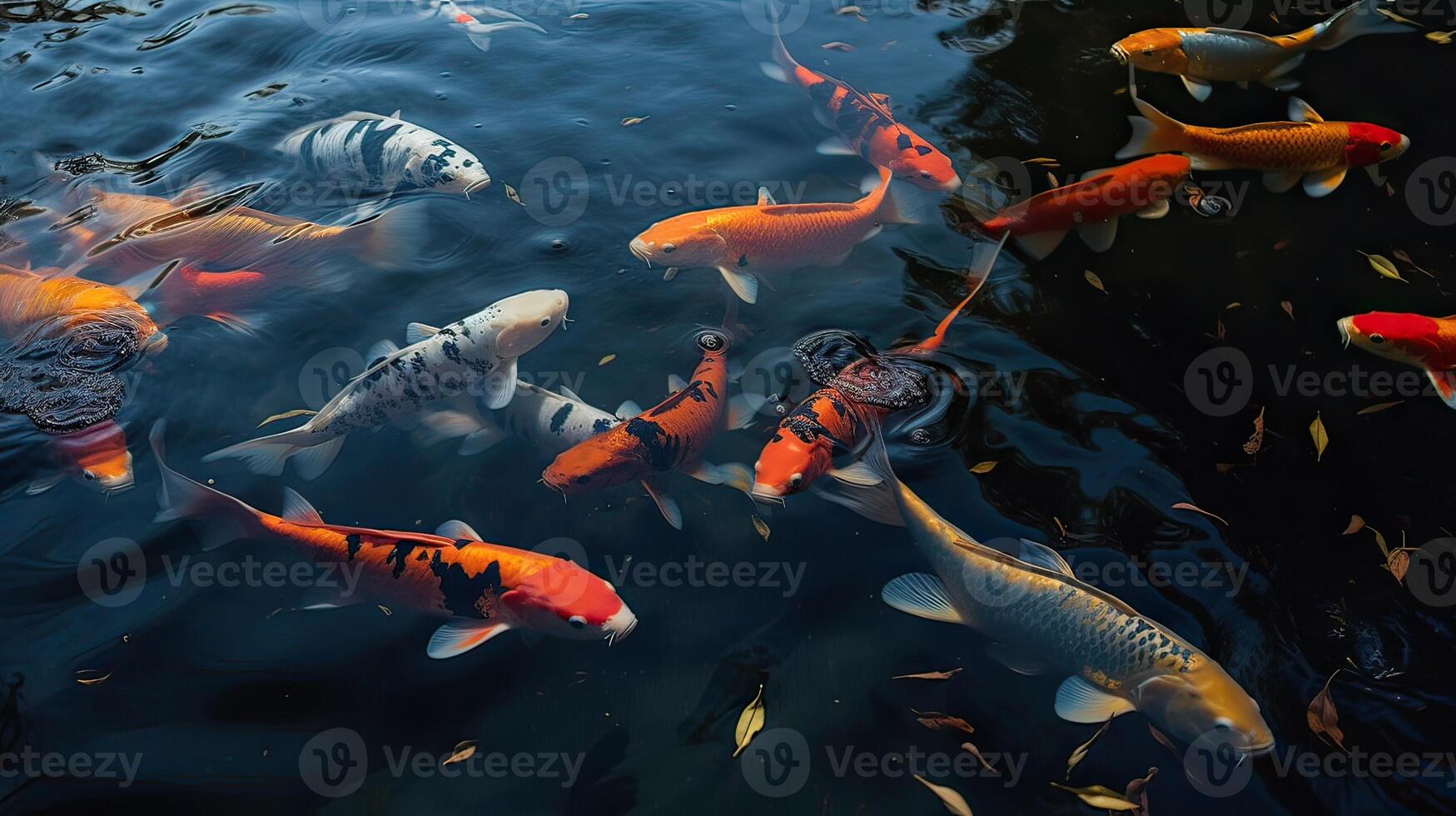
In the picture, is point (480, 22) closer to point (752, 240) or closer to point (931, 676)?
point (752, 240)

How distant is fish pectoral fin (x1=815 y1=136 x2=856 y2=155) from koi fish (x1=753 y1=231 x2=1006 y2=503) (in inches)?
66.8

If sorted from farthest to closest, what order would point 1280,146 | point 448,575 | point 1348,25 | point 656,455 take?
point 1348,25 → point 1280,146 → point 656,455 → point 448,575

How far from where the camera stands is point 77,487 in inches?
158

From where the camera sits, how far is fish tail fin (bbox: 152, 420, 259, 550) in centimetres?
360

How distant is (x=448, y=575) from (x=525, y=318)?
161 centimetres

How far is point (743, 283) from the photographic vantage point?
197 inches

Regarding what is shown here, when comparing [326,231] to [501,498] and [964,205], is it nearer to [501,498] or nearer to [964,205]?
[501,498]

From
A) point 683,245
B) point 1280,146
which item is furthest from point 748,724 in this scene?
point 1280,146

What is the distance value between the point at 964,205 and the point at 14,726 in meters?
5.59

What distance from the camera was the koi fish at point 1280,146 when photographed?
529cm

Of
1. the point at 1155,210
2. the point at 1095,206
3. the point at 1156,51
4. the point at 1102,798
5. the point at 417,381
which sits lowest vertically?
the point at 1102,798

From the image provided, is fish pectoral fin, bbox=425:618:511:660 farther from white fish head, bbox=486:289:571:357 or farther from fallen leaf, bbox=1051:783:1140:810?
fallen leaf, bbox=1051:783:1140:810

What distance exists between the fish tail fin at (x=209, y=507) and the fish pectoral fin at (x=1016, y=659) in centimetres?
316
